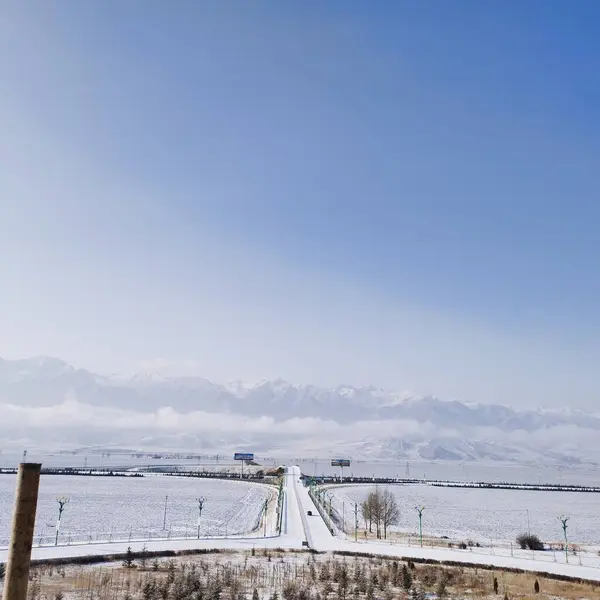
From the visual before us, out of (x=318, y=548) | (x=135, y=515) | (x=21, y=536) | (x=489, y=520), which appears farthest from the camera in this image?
(x=489, y=520)

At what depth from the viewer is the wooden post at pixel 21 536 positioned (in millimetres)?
14086

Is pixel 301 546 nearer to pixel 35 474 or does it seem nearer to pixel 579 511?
pixel 35 474

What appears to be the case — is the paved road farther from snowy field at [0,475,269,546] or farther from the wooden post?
the wooden post

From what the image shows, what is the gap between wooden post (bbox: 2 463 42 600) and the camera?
1409 centimetres

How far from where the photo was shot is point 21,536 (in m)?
14.2

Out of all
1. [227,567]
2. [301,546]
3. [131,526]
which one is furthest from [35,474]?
[131,526]

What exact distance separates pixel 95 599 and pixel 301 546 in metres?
28.5

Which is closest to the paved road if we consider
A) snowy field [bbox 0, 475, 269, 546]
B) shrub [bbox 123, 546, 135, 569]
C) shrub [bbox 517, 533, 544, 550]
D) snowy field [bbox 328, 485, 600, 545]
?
shrub [bbox 123, 546, 135, 569]

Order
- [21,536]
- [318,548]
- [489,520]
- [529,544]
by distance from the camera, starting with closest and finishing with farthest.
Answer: [21,536]
[318,548]
[529,544]
[489,520]

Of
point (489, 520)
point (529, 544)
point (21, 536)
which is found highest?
point (21, 536)

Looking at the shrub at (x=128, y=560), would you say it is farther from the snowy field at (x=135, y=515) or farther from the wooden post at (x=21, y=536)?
the wooden post at (x=21, y=536)

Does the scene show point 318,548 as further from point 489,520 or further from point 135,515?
point 489,520

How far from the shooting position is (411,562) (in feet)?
160

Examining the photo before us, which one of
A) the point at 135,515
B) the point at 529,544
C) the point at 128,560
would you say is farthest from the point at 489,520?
the point at 128,560
